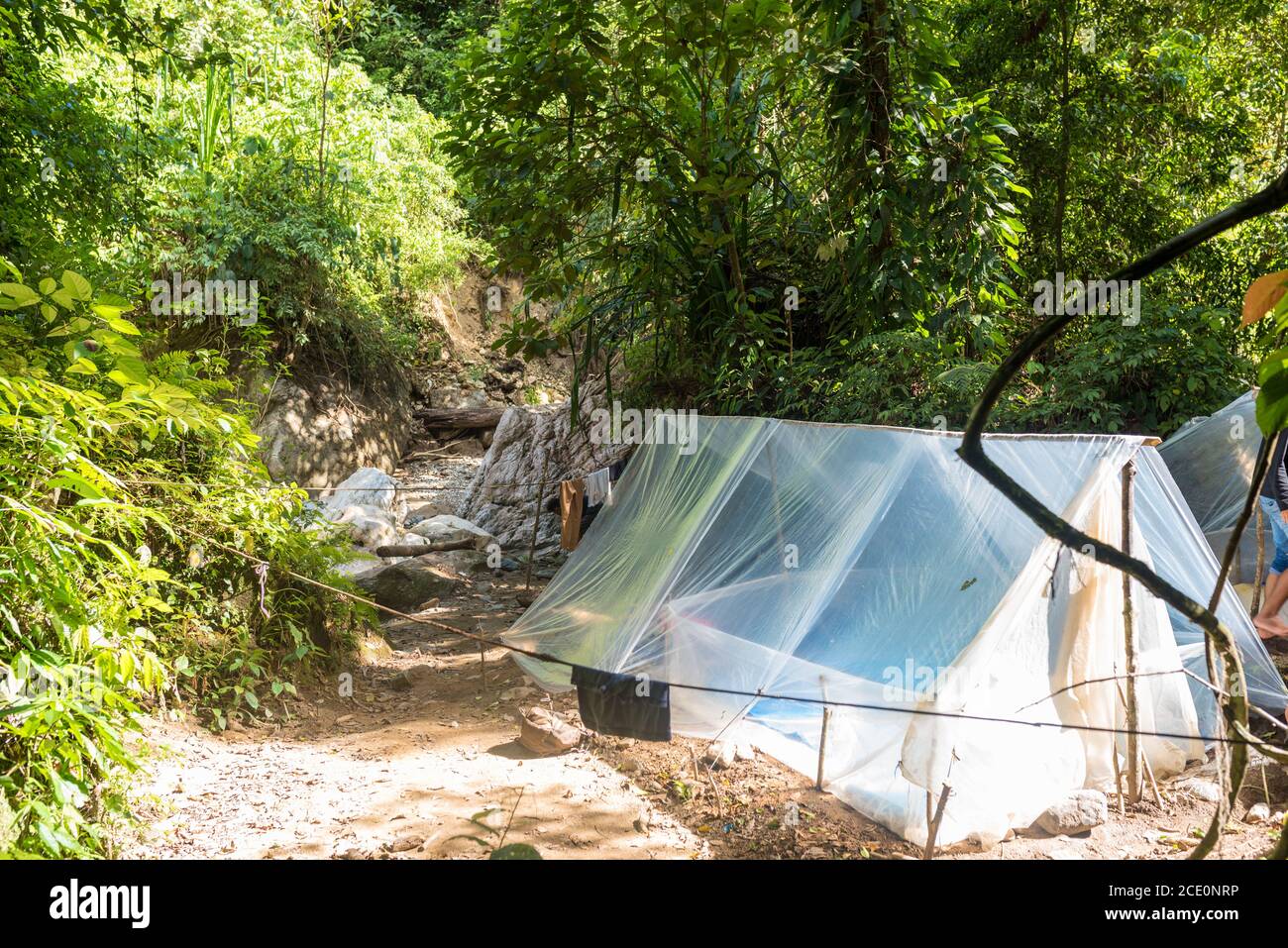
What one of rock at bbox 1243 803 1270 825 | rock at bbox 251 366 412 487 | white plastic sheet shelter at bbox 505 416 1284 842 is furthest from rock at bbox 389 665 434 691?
rock at bbox 251 366 412 487

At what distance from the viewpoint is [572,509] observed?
221 inches

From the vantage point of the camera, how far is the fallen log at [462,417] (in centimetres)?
1041

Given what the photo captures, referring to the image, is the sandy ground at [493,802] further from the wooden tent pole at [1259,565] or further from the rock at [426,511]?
the rock at [426,511]

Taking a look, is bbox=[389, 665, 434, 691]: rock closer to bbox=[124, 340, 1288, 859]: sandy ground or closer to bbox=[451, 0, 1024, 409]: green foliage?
bbox=[124, 340, 1288, 859]: sandy ground

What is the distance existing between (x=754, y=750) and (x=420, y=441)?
7.68 metres

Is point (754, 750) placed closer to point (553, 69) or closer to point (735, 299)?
point (735, 299)

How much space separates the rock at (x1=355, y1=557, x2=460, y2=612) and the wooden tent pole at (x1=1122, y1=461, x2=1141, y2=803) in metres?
3.97

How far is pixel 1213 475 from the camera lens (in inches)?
178

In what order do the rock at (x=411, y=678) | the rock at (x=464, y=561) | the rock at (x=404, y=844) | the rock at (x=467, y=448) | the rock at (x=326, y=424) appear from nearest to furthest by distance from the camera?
the rock at (x=404, y=844), the rock at (x=411, y=678), the rock at (x=464, y=561), the rock at (x=326, y=424), the rock at (x=467, y=448)

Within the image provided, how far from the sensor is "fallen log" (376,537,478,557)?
6.76 metres

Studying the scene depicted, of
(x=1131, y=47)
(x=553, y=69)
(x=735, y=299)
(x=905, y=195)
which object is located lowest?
(x=735, y=299)

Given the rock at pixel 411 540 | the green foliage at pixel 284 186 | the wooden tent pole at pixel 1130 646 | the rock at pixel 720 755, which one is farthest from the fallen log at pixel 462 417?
the wooden tent pole at pixel 1130 646

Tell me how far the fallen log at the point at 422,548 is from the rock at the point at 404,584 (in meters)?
0.70

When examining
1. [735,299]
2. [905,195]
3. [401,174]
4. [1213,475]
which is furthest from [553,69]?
[401,174]
